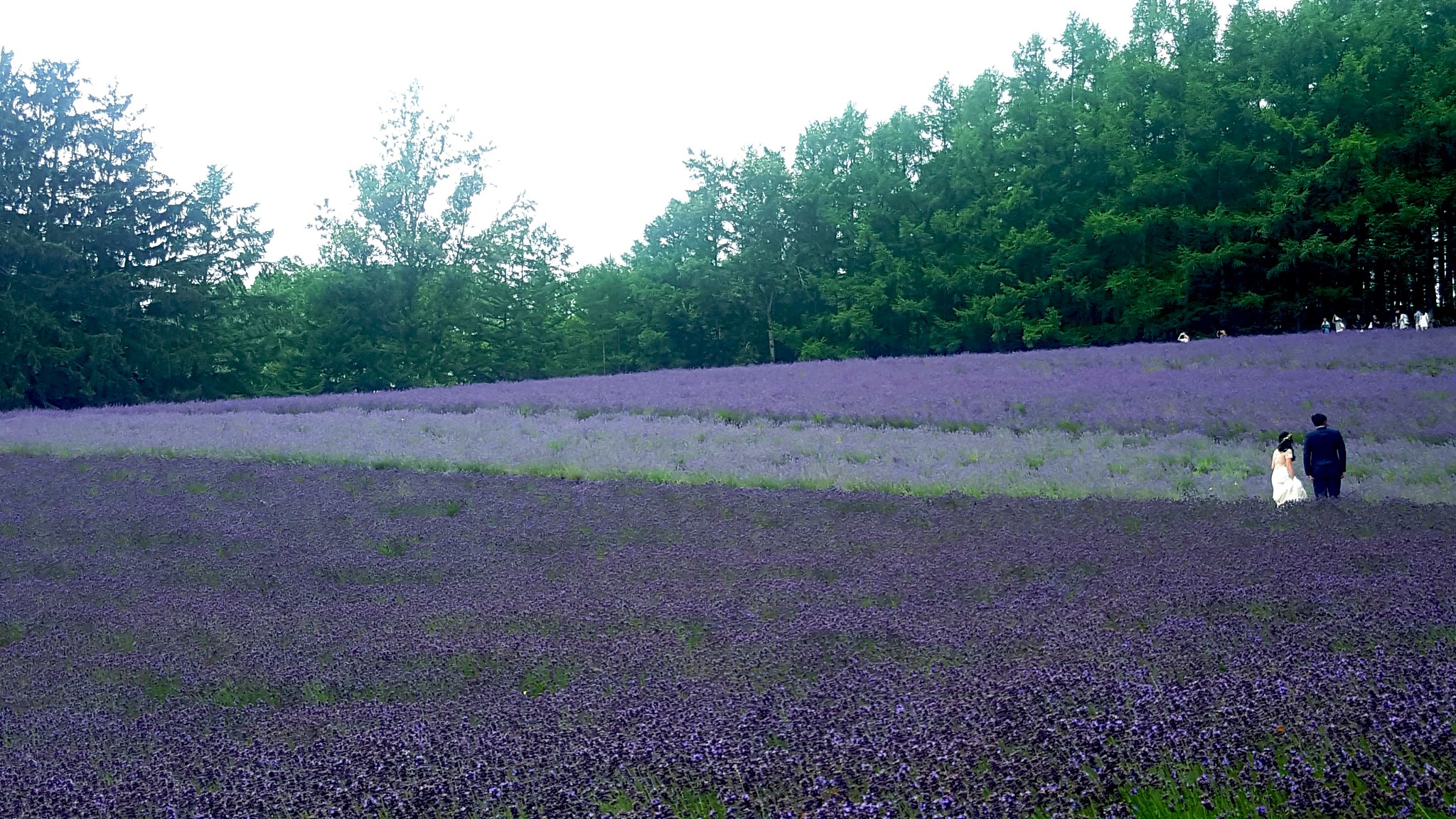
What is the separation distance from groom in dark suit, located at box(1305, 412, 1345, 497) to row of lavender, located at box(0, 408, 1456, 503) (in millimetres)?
257

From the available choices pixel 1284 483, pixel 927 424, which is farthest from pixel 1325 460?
pixel 927 424

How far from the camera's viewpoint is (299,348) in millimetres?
43000

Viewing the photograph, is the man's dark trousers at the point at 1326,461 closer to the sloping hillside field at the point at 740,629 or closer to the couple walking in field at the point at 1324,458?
the couple walking in field at the point at 1324,458

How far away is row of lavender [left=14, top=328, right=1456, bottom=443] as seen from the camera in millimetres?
14844

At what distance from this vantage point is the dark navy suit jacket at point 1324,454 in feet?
32.7

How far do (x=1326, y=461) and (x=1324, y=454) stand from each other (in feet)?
0.19

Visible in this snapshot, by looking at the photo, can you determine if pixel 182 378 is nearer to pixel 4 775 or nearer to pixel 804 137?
pixel 804 137

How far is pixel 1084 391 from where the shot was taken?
17.9m

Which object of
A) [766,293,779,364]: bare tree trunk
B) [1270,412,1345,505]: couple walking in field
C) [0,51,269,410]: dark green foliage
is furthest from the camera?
[766,293,779,364]: bare tree trunk

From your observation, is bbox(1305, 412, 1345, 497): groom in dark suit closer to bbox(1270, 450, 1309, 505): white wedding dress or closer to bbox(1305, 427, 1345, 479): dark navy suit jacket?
bbox(1305, 427, 1345, 479): dark navy suit jacket

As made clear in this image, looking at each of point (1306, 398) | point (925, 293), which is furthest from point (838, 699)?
point (925, 293)

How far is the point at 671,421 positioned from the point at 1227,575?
37.4 feet

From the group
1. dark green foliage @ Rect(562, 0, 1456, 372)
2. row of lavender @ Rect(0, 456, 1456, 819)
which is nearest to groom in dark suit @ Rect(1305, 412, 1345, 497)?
row of lavender @ Rect(0, 456, 1456, 819)

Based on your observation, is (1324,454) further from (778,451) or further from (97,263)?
(97,263)
